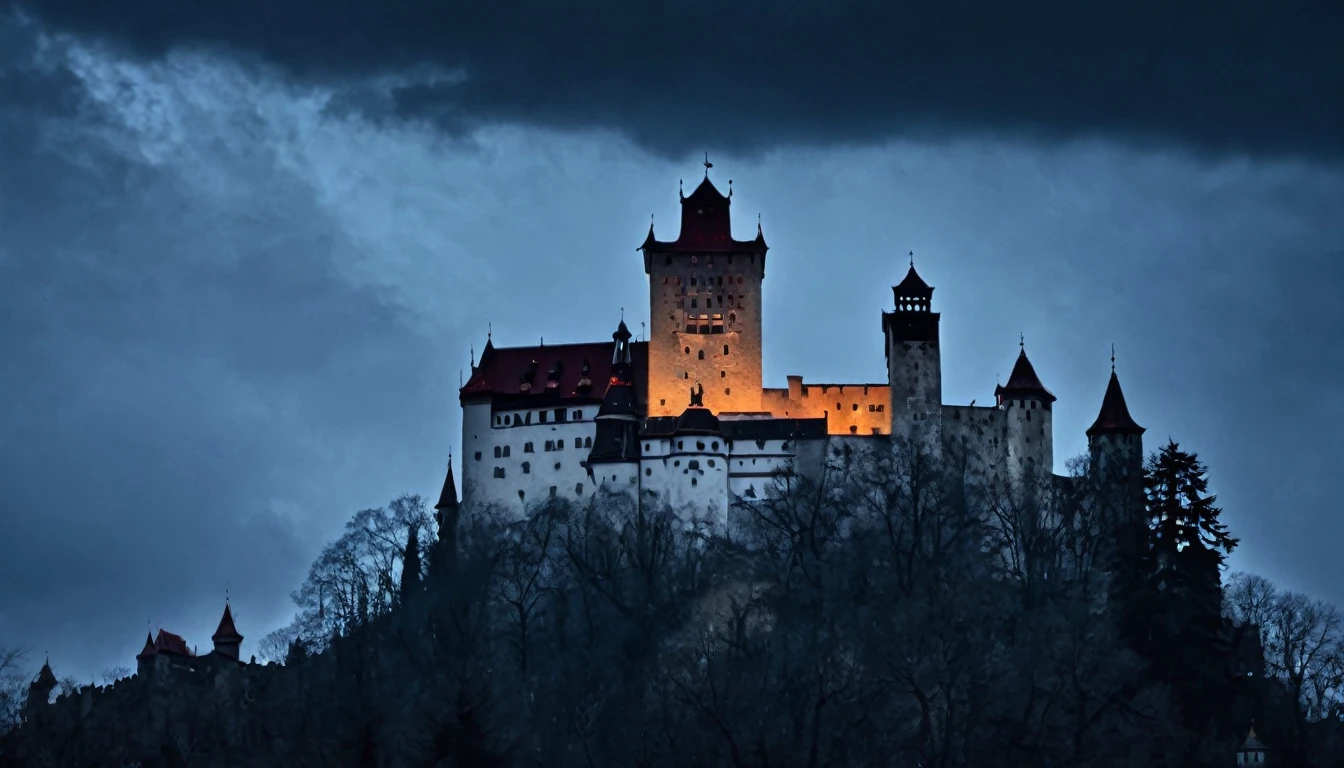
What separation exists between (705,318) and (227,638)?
3389cm

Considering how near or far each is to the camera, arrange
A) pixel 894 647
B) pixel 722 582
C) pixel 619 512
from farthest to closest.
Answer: pixel 619 512
pixel 722 582
pixel 894 647

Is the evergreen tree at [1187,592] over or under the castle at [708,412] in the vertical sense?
under

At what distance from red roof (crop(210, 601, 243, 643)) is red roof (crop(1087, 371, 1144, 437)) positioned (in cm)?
4543

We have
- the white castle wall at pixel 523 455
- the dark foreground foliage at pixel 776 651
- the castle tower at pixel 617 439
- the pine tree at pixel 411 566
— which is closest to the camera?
the dark foreground foliage at pixel 776 651

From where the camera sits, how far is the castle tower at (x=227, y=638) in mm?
134750

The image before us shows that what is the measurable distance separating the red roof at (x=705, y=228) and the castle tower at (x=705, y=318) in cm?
4

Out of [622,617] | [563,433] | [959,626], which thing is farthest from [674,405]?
[959,626]

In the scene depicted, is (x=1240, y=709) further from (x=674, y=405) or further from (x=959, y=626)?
(x=674, y=405)

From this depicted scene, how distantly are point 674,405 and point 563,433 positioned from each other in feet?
14.8

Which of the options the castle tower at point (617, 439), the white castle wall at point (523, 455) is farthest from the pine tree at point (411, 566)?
the castle tower at point (617, 439)

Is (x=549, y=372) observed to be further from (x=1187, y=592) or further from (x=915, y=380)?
(x=1187, y=592)

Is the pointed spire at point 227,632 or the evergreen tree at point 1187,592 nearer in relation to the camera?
the evergreen tree at point 1187,592

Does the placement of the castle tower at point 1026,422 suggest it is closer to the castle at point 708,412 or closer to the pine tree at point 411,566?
the castle at point 708,412

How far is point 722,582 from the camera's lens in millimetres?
88812
